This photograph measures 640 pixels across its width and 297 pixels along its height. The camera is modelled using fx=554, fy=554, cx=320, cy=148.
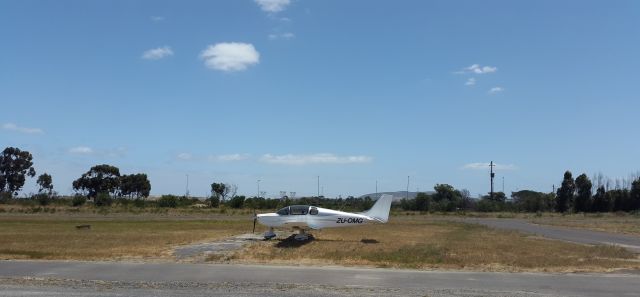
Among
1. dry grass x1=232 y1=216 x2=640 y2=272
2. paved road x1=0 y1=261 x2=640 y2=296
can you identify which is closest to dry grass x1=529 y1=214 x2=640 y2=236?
dry grass x1=232 y1=216 x2=640 y2=272

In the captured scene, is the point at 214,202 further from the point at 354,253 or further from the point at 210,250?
the point at 354,253

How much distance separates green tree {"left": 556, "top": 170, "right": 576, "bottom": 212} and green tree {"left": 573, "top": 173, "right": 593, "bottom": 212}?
1040mm

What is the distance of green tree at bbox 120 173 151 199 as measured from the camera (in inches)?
5399

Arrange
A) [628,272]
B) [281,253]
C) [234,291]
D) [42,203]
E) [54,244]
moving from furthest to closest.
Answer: [42,203] → [54,244] → [281,253] → [628,272] → [234,291]

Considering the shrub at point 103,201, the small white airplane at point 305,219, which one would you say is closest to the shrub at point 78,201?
the shrub at point 103,201

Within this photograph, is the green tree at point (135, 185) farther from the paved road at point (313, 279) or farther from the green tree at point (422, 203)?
the paved road at point (313, 279)

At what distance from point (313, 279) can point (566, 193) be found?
111 m

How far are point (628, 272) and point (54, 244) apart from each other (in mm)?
21608

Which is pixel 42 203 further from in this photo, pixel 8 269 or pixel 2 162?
pixel 8 269

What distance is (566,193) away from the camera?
371 feet

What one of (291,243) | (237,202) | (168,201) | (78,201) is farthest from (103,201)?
(291,243)

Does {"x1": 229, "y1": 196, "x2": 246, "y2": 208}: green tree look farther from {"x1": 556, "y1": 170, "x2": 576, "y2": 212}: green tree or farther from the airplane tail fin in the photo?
{"x1": 556, "y1": 170, "x2": 576, "y2": 212}: green tree

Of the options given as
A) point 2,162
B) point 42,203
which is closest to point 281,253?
point 42,203

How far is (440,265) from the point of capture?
18.0 metres
